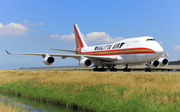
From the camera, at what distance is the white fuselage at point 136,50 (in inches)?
904

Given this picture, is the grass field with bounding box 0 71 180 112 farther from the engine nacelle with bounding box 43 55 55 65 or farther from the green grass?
the engine nacelle with bounding box 43 55 55 65

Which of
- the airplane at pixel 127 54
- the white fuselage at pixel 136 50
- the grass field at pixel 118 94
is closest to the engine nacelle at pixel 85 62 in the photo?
the airplane at pixel 127 54

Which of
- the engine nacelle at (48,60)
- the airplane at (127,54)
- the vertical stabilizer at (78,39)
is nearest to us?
the airplane at (127,54)

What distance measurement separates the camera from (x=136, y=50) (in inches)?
957

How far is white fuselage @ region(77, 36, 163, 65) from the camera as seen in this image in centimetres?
2295

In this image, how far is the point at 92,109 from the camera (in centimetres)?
1241

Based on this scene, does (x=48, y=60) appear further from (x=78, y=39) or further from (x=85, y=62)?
(x=78, y=39)

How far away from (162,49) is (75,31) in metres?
25.5

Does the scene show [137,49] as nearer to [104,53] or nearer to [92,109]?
[104,53]

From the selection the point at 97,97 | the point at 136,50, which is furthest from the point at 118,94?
the point at 136,50

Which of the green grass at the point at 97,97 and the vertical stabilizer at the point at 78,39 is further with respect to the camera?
the vertical stabilizer at the point at 78,39

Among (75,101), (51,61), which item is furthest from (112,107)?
(51,61)

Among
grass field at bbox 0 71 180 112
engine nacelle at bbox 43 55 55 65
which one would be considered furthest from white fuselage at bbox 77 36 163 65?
engine nacelle at bbox 43 55 55 65

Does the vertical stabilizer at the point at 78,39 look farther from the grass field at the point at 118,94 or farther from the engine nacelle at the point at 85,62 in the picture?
the grass field at the point at 118,94
